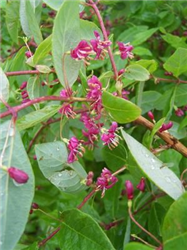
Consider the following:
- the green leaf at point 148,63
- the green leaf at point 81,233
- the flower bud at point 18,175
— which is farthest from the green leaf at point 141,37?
the flower bud at point 18,175

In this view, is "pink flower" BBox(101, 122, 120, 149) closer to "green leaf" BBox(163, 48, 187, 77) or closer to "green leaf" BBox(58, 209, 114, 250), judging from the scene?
"green leaf" BBox(58, 209, 114, 250)

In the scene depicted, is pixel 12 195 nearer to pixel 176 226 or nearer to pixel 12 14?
pixel 176 226

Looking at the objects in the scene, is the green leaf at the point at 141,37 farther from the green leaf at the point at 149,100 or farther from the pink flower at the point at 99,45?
the pink flower at the point at 99,45

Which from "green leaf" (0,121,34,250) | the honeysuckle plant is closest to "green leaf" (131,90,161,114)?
the honeysuckle plant

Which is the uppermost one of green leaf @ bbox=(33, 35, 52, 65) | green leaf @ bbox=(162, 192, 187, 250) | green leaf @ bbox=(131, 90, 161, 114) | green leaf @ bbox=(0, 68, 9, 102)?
green leaf @ bbox=(33, 35, 52, 65)

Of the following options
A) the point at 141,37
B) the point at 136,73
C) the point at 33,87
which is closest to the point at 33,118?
the point at 33,87
